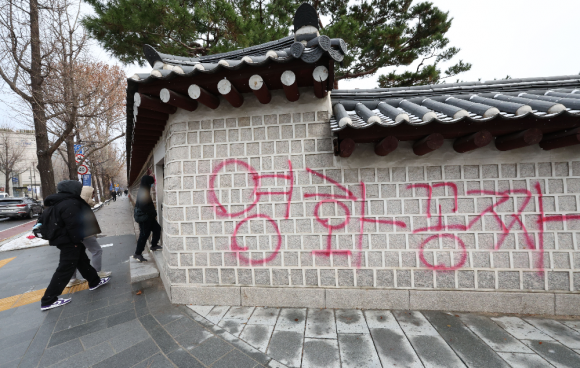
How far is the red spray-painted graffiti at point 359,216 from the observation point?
9.42 feet

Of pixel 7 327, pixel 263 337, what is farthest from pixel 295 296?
pixel 7 327

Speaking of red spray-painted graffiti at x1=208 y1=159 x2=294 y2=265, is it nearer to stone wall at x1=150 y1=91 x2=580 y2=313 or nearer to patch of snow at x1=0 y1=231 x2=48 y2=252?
stone wall at x1=150 y1=91 x2=580 y2=313

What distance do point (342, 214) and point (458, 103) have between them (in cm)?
204

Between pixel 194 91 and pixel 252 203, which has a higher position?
pixel 194 91

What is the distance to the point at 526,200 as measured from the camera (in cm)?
286

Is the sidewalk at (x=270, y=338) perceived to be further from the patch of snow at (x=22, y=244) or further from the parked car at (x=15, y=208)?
the parked car at (x=15, y=208)

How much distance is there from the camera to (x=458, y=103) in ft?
9.97

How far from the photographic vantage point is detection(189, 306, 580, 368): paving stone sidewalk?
2203mm

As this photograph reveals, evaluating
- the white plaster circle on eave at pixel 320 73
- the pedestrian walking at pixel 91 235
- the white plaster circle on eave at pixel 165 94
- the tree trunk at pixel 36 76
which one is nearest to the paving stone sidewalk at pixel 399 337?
the pedestrian walking at pixel 91 235

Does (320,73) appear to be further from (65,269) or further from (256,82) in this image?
(65,269)

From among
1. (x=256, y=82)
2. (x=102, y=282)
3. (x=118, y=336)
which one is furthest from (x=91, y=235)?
(x=256, y=82)

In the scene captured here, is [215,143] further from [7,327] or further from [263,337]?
[7,327]

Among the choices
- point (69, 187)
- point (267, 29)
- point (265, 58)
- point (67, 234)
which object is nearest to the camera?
point (265, 58)

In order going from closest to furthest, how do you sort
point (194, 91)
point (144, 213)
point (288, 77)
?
point (288, 77) → point (194, 91) → point (144, 213)
